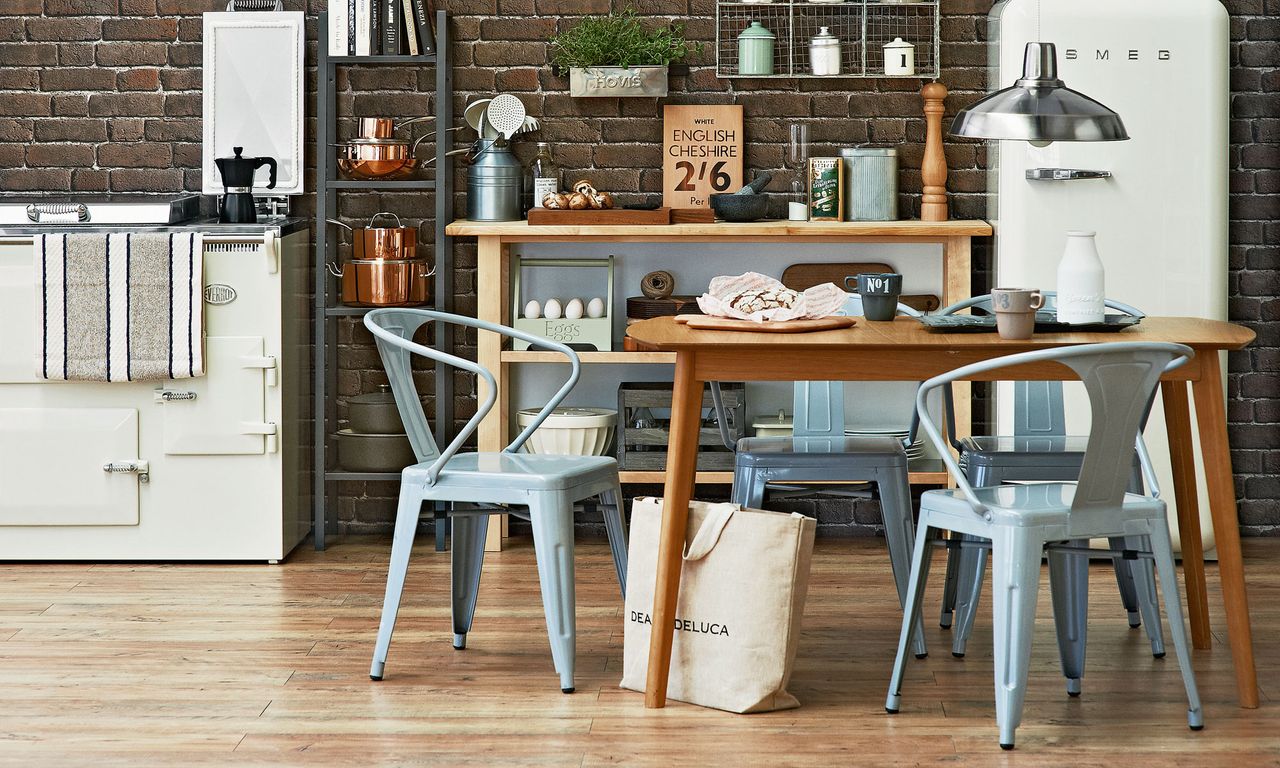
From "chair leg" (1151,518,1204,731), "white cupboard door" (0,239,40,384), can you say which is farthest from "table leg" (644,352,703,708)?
"white cupboard door" (0,239,40,384)

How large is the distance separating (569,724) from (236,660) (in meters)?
0.89

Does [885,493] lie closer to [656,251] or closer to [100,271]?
[656,251]

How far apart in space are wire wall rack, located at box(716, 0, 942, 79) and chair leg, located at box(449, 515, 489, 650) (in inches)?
74.1

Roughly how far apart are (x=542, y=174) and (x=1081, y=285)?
2036 mm

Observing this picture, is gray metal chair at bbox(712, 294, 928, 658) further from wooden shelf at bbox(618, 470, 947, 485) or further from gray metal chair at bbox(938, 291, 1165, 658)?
wooden shelf at bbox(618, 470, 947, 485)

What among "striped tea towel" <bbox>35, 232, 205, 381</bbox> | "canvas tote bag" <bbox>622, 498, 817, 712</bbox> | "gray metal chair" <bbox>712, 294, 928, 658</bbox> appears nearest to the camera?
"canvas tote bag" <bbox>622, 498, 817, 712</bbox>

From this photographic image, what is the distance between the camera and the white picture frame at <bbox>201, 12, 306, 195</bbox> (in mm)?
4504

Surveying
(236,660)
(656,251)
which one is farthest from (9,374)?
(656,251)

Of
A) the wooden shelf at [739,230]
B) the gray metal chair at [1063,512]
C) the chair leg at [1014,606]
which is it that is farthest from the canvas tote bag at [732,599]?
the wooden shelf at [739,230]

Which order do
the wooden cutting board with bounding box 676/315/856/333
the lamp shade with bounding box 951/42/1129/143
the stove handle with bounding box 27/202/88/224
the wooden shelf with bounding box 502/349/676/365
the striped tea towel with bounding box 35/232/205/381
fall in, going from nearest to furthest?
the lamp shade with bounding box 951/42/1129/143 → the wooden cutting board with bounding box 676/315/856/333 → the striped tea towel with bounding box 35/232/205/381 → the stove handle with bounding box 27/202/88/224 → the wooden shelf with bounding box 502/349/676/365

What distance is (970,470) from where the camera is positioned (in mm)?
3395

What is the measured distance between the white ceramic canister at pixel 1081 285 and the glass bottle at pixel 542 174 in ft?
6.23

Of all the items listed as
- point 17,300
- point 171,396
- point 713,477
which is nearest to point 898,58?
point 713,477

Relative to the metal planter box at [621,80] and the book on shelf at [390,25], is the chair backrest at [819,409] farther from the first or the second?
the book on shelf at [390,25]
